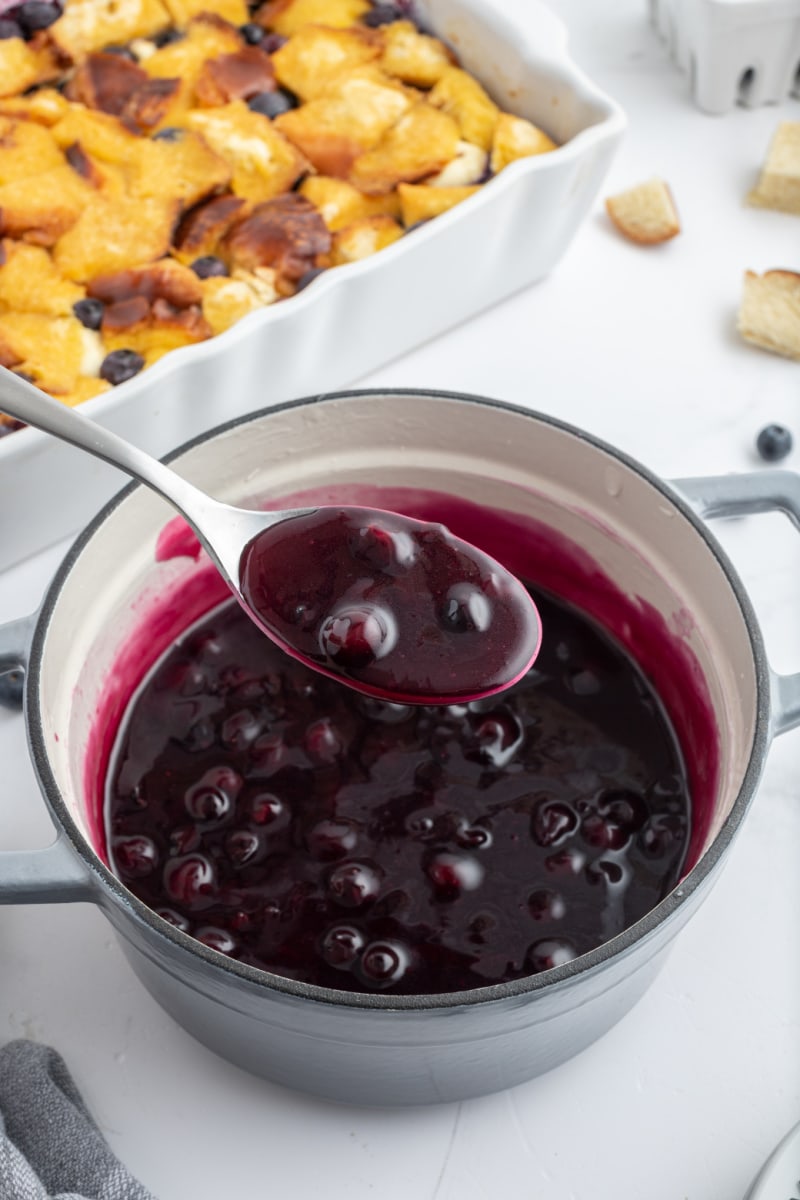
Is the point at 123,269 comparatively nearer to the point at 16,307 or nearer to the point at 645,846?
the point at 16,307

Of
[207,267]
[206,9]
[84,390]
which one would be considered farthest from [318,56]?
[84,390]

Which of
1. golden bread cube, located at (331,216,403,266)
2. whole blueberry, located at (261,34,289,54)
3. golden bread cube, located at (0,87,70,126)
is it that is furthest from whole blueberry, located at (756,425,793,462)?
golden bread cube, located at (0,87,70,126)

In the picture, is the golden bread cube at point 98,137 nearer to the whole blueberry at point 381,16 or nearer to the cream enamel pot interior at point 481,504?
the whole blueberry at point 381,16

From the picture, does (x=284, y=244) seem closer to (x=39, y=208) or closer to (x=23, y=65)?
(x=39, y=208)

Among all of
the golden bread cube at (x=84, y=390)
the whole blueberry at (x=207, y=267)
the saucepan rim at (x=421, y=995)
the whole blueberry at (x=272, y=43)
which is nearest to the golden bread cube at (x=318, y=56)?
the whole blueberry at (x=272, y=43)

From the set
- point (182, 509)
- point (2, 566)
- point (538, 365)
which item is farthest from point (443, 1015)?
point (538, 365)

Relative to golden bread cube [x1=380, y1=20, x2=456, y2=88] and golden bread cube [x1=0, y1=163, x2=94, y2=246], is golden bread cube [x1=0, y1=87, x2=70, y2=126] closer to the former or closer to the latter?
golden bread cube [x1=0, y1=163, x2=94, y2=246]
